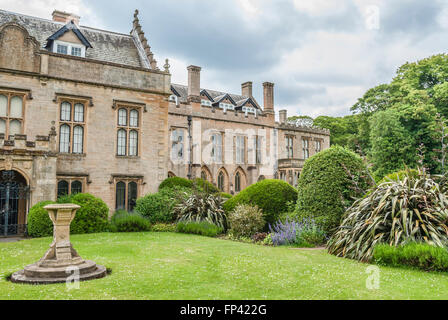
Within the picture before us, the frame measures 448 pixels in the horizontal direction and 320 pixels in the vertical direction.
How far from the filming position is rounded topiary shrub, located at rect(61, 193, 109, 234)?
15.2 meters

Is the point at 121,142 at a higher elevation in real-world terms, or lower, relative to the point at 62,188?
higher

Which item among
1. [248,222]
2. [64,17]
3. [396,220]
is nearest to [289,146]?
[64,17]

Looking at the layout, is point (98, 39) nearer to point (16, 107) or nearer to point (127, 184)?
point (16, 107)

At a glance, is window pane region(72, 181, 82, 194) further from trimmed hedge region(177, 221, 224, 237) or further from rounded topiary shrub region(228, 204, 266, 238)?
rounded topiary shrub region(228, 204, 266, 238)

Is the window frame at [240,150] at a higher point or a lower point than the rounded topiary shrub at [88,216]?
higher

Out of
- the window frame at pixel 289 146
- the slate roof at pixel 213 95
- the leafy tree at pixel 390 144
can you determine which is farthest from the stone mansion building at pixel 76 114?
the window frame at pixel 289 146

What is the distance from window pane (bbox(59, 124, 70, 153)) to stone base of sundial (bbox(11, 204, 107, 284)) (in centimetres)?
1150

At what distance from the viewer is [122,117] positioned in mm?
19438

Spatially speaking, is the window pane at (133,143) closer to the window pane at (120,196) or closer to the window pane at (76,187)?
the window pane at (120,196)

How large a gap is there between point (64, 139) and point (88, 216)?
4653 mm

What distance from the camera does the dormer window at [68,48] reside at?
760 inches

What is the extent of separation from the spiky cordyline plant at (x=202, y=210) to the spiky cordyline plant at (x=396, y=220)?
6.60 meters

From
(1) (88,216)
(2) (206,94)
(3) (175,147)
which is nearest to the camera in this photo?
(1) (88,216)

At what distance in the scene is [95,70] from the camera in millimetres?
18703
